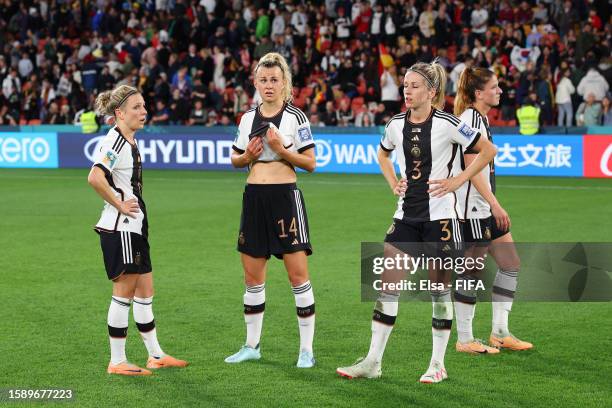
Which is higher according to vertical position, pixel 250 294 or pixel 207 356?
pixel 250 294

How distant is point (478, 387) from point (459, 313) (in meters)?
1.05

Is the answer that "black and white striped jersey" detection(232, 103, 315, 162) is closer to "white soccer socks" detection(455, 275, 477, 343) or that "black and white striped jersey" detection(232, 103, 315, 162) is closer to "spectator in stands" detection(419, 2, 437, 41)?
"white soccer socks" detection(455, 275, 477, 343)

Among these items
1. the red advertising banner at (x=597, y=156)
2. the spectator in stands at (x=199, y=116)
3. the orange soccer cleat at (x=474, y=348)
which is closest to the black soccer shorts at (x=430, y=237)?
the orange soccer cleat at (x=474, y=348)

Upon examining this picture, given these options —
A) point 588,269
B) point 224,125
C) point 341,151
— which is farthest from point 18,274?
point 224,125

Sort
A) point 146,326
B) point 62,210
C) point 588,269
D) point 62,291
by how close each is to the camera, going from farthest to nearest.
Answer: point 62,210 → point 588,269 → point 62,291 → point 146,326

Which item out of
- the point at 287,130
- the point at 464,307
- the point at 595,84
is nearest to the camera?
the point at 287,130

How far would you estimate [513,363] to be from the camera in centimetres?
684

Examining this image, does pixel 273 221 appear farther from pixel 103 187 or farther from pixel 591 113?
pixel 591 113

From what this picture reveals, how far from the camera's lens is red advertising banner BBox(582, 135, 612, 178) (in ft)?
63.0

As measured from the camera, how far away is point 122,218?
6516 mm

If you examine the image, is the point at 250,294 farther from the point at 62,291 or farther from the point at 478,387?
the point at 62,291

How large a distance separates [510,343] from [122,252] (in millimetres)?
2816

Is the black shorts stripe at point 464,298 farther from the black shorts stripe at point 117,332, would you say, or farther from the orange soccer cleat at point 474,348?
the black shorts stripe at point 117,332

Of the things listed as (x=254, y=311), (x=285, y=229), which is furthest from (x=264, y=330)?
(x=285, y=229)
